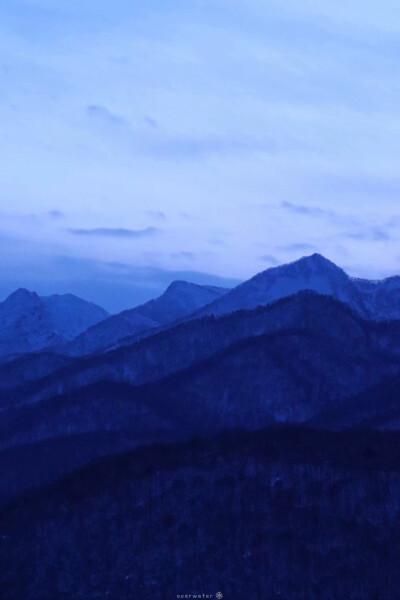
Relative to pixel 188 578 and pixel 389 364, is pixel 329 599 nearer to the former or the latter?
pixel 188 578

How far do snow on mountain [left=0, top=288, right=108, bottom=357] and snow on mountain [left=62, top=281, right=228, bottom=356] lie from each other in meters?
9.29

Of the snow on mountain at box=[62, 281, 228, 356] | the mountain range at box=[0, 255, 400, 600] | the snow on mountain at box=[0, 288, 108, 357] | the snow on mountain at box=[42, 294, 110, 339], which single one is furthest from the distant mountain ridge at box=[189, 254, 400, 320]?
the snow on mountain at box=[42, 294, 110, 339]

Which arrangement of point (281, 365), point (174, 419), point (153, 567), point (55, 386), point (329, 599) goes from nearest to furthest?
point (329, 599)
point (153, 567)
point (174, 419)
point (281, 365)
point (55, 386)

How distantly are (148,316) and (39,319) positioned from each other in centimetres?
2048

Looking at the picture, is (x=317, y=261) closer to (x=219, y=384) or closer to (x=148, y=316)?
(x=148, y=316)

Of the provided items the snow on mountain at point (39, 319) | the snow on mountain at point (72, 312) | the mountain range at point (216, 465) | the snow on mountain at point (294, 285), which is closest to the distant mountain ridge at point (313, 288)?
the snow on mountain at point (294, 285)

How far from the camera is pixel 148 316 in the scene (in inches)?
5320

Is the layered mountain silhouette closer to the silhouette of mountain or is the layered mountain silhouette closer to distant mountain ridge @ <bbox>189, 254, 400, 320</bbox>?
the silhouette of mountain

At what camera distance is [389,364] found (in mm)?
68812

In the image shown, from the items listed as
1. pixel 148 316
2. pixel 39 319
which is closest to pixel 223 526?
pixel 148 316

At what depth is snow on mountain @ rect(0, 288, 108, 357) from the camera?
465 feet

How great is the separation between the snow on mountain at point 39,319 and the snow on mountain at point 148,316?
30.5 feet

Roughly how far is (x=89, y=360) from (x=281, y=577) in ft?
150

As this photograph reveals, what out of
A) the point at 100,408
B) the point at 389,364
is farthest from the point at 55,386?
the point at 389,364
